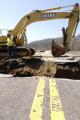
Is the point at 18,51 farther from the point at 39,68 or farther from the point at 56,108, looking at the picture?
the point at 56,108

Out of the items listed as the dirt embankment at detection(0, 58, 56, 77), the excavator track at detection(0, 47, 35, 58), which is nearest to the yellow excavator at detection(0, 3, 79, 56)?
the excavator track at detection(0, 47, 35, 58)

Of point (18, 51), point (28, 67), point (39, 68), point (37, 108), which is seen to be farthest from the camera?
point (18, 51)

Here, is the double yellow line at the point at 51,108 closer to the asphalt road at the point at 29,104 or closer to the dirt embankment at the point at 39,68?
the asphalt road at the point at 29,104

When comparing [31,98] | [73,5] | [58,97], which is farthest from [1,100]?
[73,5]

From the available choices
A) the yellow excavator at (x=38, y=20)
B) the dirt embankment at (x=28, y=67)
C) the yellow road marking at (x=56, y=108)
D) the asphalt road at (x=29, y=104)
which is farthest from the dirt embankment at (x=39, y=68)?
the yellow road marking at (x=56, y=108)

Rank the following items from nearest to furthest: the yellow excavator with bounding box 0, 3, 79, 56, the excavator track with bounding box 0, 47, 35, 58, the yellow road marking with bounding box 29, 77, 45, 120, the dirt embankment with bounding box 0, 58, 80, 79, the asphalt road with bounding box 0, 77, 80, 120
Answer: the yellow road marking with bounding box 29, 77, 45, 120, the asphalt road with bounding box 0, 77, 80, 120, the dirt embankment with bounding box 0, 58, 80, 79, the yellow excavator with bounding box 0, 3, 79, 56, the excavator track with bounding box 0, 47, 35, 58

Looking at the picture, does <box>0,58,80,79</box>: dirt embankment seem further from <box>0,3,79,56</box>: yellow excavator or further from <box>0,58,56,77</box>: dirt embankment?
<box>0,3,79,56</box>: yellow excavator

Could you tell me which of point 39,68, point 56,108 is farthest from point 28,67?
point 56,108

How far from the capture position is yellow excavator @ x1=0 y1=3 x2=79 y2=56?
22.9 metres

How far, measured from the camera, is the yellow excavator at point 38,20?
22928mm

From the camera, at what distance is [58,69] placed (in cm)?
1549

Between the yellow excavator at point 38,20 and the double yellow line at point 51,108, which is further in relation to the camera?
the yellow excavator at point 38,20

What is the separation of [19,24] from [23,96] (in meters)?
18.7

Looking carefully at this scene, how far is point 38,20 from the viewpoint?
2527 cm
